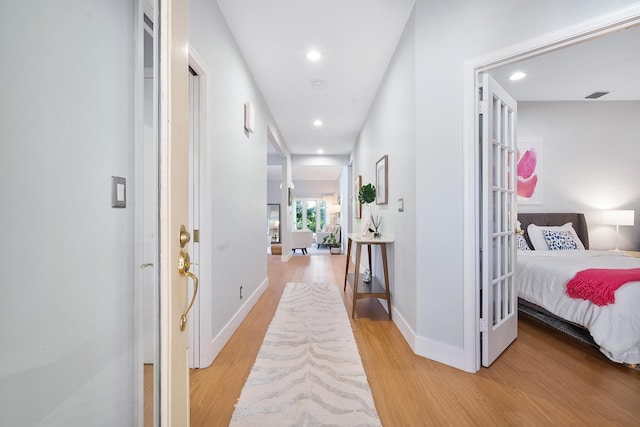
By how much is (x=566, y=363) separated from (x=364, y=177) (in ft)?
10.7

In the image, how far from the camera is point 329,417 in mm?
1403

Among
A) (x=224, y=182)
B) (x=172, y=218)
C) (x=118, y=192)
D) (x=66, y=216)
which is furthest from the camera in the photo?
(x=224, y=182)

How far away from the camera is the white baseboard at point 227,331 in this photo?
6.30 ft

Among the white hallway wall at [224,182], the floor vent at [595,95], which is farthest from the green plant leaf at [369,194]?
the floor vent at [595,95]

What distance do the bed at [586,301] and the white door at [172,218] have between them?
106 inches

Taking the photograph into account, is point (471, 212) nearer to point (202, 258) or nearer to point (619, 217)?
point (202, 258)

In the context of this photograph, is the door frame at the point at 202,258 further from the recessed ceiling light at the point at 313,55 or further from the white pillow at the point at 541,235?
the white pillow at the point at 541,235

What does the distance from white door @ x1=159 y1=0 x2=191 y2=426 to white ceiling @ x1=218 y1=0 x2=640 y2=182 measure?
5.77 feet

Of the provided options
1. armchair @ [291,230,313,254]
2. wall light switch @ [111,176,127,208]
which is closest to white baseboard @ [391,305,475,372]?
wall light switch @ [111,176,127,208]

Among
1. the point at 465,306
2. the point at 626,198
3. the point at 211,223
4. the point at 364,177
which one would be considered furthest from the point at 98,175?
the point at 626,198

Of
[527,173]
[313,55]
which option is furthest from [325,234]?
[313,55]

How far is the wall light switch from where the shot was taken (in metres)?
0.95

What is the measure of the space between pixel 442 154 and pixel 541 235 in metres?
2.76

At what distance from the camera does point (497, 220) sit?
79.6 inches
